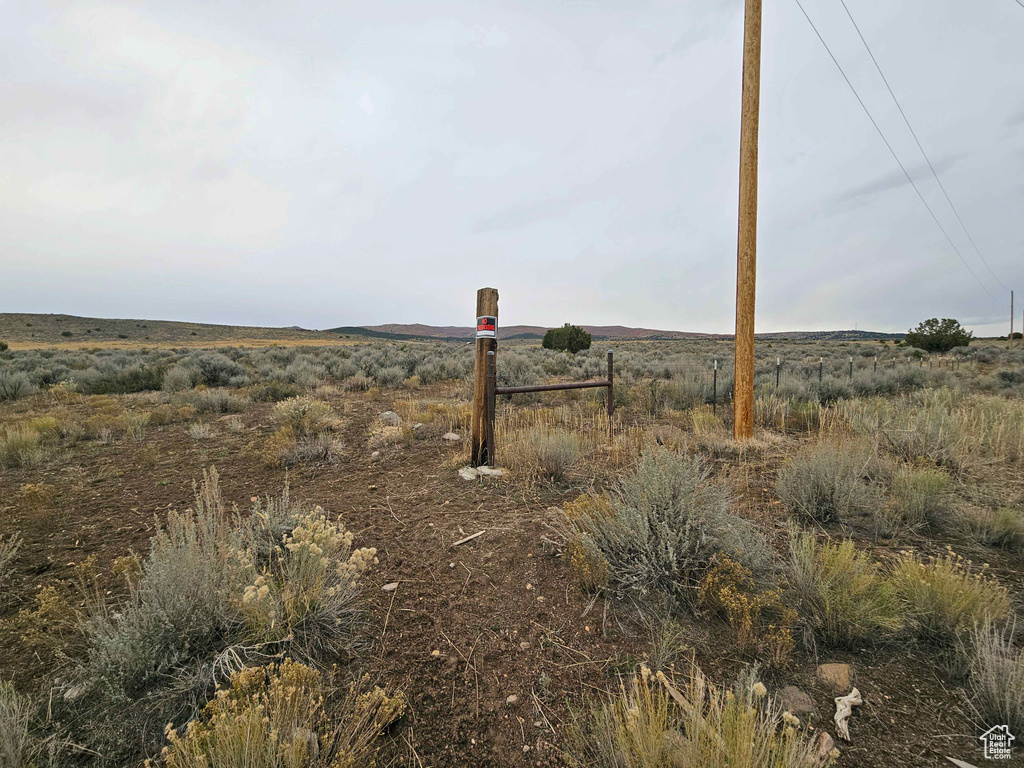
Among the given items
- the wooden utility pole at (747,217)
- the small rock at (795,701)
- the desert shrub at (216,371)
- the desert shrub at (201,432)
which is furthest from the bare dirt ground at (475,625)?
the desert shrub at (216,371)

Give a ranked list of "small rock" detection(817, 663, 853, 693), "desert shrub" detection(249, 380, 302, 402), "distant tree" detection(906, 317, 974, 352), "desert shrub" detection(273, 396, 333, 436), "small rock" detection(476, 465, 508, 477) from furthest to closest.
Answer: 1. "distant tree" detection(906, 317, 974, 352)
2. "desert shrub" detection(249, 380, 302, 402)
3. "desert shrub" detection(273, 396, 333, 436)
4. "small rock" detection(476, 465, 508, 477)
5. "small rock" detection(817, 663, 853, 693)

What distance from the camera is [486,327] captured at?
4.87 meters

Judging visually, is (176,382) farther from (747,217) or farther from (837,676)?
(837,676)

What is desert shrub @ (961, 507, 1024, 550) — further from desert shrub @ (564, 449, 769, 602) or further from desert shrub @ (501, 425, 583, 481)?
desert shrub @ (501, 425, 583, 481)

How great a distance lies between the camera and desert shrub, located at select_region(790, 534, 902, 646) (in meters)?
2.18

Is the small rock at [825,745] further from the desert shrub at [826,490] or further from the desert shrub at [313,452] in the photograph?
the desert shrub at [313,452]

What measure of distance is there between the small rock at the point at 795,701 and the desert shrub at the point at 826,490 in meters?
2.13

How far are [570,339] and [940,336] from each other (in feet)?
62.5

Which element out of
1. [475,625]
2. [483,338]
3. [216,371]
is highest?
[483,338]

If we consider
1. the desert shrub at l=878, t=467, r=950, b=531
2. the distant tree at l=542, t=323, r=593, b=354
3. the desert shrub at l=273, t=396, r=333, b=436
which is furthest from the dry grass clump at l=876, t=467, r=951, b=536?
the distant tree at l=542, t=323, r=593, b=354

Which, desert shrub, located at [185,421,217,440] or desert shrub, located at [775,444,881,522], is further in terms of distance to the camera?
desert shrub, located at [185,421,217,440]

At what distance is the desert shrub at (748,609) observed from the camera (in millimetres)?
2110

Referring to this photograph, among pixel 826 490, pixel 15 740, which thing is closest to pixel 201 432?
pixel 15 740

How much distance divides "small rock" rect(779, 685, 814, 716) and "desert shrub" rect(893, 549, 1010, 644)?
0.86m
